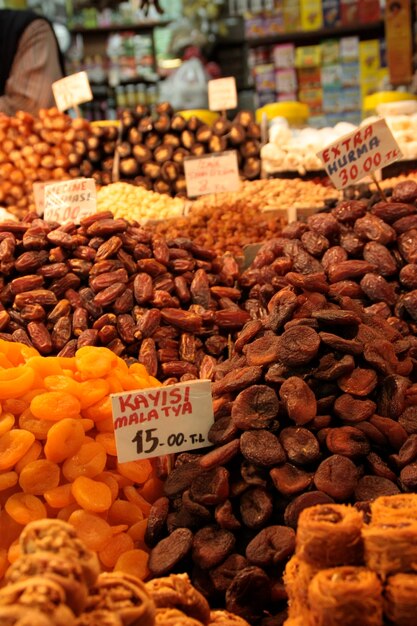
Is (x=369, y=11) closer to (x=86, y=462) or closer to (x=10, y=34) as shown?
(x=10, y=34)

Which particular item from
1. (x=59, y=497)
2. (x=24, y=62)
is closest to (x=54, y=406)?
(x=59, y=497)

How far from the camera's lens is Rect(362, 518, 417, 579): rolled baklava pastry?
811mm

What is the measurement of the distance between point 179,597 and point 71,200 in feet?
6.77

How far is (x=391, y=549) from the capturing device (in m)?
0.81

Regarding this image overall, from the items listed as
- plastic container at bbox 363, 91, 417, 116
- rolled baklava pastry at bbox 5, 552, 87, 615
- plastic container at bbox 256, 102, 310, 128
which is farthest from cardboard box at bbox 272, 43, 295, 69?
rolled baklava pastry at bbox 5, 552, 87, 615

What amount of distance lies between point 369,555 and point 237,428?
0.60m

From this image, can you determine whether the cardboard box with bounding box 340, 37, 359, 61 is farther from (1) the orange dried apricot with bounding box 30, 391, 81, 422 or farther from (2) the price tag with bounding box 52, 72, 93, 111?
(1) the orange dried apricot with bounding box 30, 391, 81, 422

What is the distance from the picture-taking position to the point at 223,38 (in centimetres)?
724

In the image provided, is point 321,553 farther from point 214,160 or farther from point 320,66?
point 320,66

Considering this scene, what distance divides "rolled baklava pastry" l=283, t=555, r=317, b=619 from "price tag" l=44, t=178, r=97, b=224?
195 cm

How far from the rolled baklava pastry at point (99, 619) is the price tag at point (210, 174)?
275 cm

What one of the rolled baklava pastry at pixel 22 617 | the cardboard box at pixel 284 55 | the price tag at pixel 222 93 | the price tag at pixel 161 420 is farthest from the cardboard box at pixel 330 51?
the rolled baklava pastry at pixel 22 617

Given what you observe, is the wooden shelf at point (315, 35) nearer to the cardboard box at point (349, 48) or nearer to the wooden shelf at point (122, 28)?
the cardboard box at point (349, 48)

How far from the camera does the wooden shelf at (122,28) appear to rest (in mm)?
7355
